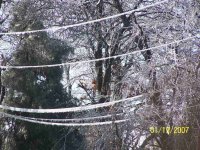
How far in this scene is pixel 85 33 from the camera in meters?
16.0

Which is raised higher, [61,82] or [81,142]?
[61,82]

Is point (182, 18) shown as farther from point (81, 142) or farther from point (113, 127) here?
point (81, 142)

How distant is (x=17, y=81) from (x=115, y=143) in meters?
5.69

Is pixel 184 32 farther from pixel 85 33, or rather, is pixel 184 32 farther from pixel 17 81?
pixel 17 81

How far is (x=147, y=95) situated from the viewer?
11.0 m

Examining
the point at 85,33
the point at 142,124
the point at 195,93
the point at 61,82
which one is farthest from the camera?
the point at 61,82

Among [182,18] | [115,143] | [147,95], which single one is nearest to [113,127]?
[115,143]

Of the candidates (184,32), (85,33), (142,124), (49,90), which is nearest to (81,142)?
(49,90)

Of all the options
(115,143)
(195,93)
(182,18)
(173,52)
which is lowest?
(115,143)

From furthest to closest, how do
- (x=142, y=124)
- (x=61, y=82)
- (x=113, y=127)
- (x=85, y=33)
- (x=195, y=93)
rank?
(x=61, y=82) < (x=85, y=33) < (x=113, y=127) < (x=142, y=124) < (x=195, y=93)

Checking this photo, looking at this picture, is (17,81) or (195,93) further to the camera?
(17,81)

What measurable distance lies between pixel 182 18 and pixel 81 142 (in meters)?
5.96

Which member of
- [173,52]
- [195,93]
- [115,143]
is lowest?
[115,143]

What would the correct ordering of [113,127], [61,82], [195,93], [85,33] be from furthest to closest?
[61,82], [85,33], [113,127], [195,93]
